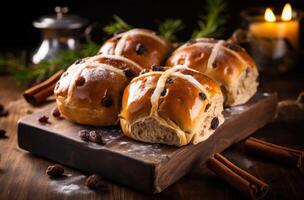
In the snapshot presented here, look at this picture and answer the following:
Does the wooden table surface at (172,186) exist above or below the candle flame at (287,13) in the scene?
below

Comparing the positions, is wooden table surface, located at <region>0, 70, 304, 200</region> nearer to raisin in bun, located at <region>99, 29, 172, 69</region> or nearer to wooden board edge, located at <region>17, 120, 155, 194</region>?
wooden board edge, located at <region>17, 120, 155, 194</region>

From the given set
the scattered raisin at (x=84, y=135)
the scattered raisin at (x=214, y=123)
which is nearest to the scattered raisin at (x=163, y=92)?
the scattered raisin at (x=214, y=123)

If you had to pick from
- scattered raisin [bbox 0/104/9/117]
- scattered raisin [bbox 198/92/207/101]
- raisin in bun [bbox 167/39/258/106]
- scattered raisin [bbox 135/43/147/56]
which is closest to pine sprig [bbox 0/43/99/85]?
scattered raisin [bbox 0/104/9/117]

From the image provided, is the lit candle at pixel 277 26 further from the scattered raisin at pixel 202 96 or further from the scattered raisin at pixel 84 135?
the scattered raisin at pixel 84 135

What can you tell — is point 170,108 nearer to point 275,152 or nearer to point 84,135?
point 84,135

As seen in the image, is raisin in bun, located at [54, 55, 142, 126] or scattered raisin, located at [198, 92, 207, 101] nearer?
scattered raisin, located at [198, 92, 207, 101]

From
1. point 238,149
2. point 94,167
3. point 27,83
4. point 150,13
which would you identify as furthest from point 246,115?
point 150,13

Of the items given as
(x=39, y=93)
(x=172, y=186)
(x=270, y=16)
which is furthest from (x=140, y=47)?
(x=270, y=16)
